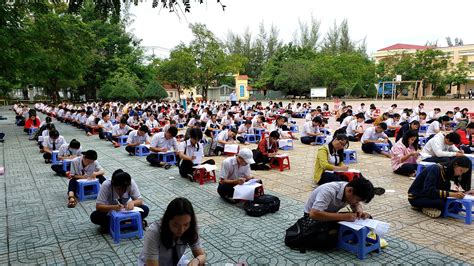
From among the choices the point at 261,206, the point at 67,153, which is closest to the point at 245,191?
the point at 261,206

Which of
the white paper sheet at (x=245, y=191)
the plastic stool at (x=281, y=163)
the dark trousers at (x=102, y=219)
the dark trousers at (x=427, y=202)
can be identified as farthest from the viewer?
the plastic stool at (x=281, y=163)

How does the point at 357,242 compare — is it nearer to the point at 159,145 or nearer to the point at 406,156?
the point at 406,156

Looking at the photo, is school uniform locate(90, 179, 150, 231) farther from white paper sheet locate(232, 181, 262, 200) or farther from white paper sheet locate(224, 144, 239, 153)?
white paper sheet locate(224, 144, 239, 153)

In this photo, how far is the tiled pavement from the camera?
4.60m

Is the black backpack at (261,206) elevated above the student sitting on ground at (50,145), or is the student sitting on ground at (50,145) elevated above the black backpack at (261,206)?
the student sitting on ground at (50,145)

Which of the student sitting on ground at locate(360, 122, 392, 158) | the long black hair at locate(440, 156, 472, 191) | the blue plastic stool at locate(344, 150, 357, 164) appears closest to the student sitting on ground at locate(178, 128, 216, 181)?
the blue plastic stool at locate(344, 150, 357, 164)

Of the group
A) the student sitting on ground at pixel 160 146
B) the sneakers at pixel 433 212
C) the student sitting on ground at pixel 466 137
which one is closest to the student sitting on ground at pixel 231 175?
the sneakers at pixel 433 212

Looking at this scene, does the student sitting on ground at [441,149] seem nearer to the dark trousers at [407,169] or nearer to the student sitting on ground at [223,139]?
the dark trousers at [407,169]

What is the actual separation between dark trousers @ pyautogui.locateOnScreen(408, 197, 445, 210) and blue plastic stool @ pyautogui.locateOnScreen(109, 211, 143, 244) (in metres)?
4.54

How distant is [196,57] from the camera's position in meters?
37.3

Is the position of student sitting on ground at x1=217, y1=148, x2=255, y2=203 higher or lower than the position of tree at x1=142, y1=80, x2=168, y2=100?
lower

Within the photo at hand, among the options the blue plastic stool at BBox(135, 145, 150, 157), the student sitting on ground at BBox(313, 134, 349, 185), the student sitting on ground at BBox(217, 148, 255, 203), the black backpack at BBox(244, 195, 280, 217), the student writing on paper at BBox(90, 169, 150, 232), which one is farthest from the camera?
the blue plastic stool at BBox(135, 145, 150, 157)

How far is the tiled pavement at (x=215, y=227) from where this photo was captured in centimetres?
460

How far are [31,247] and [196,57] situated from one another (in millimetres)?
33771
